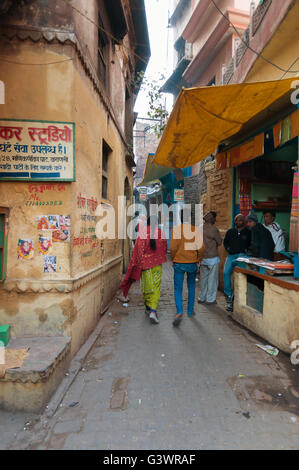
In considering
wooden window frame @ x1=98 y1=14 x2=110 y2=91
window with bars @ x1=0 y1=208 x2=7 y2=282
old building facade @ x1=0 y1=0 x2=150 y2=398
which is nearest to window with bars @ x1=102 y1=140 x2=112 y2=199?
wooden window frame @ x1=98 y1=14 x2=110 y2=91

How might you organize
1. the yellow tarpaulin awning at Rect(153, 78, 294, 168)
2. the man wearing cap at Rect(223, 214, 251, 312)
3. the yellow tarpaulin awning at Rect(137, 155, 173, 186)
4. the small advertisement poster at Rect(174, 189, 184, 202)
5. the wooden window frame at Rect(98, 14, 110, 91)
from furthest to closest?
the small advertisement poster at Rect(174, 189, 184, 202)
the yellow tarpaulin awning at Rect(137, 155, 173, 186)
the man wearing cap at Rect(223, 214, 251, 312)
the wooden window frame at Rect(98, 14, 110, 91)
the yellow tarpaulin awning at Rect(153, 78, 294, 168)

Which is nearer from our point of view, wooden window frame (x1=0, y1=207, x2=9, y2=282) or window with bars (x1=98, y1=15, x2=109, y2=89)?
wooden window frame (x1=0, y1=207, x2=9, y2=282)

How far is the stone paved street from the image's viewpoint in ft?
7.20

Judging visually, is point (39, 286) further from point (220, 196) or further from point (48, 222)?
point (220, 196)

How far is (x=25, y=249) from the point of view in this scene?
3301 millimetres

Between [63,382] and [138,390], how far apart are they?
32.3 inches

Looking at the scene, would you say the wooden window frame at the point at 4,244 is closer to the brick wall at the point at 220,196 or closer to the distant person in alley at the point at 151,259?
the distant person in alley at the point at 151,259

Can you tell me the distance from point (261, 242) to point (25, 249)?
3.91 meters

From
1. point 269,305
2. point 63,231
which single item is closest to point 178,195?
point 269,305

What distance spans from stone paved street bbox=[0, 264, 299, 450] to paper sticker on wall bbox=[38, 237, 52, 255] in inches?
57.7

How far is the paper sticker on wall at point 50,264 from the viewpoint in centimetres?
333

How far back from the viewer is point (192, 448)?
6.91 ft

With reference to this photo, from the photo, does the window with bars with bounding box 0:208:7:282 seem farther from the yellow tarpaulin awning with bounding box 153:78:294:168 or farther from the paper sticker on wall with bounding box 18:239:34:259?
the yellow tarpaulin awning with bounding box 153:78:294:168

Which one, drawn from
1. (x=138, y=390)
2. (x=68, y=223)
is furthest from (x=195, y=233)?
(x=138, y=390)
